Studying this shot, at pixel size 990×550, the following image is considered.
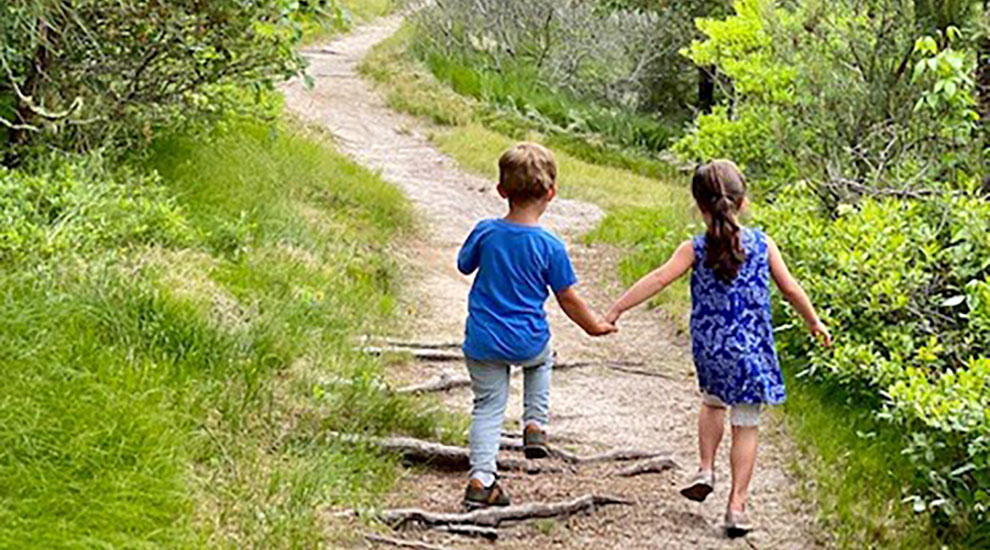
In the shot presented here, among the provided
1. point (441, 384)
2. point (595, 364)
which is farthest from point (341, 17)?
point (595, 364)

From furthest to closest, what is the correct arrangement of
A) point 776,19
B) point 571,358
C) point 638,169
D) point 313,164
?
1. point 638,169
2. point 313,164
3. point 776,19
4. point 571,358

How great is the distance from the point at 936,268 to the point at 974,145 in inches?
55.3

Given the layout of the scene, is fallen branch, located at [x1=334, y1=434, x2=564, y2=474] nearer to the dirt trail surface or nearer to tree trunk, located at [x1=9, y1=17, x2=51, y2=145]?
the dirt trail surface

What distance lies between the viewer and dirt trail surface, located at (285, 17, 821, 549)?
5105 millimetres

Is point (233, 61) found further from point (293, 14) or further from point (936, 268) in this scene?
point (936, 268)

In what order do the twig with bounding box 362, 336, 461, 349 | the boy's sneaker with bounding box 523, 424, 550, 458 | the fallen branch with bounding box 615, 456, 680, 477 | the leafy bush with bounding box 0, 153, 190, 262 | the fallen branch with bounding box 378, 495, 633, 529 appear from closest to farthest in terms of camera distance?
the fallen branch with bounding box 378, 495, 633, 529 < the boy's sneaker with bounding box 523, 424, 550, 458 < the fallen branch with bounding box 615, 456, 680, 477 < the leafy bush with bounding box 0, 153, 190, 262 < the twig with bounding box 362, 336, 461, 349

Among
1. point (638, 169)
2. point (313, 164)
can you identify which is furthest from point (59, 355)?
point (638, 169)

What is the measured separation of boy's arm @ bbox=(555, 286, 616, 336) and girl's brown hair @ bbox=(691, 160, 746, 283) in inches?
21.1

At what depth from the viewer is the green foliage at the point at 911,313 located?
505 centimetres

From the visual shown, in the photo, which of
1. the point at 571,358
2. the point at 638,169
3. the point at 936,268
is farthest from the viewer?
the point at 638,169

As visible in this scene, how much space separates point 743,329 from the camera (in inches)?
198

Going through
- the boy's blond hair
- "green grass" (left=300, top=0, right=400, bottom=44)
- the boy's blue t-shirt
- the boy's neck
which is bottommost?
"green grass" (left=300, top=0, right=400, bottom=44)

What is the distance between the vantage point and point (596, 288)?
10.7m

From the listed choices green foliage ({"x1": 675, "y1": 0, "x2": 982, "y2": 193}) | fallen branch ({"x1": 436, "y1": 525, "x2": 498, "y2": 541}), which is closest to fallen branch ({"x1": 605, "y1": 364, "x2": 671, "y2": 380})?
green foliage ({"x1": 675, "y1": 0, "x2": 982, "y2": 193})
